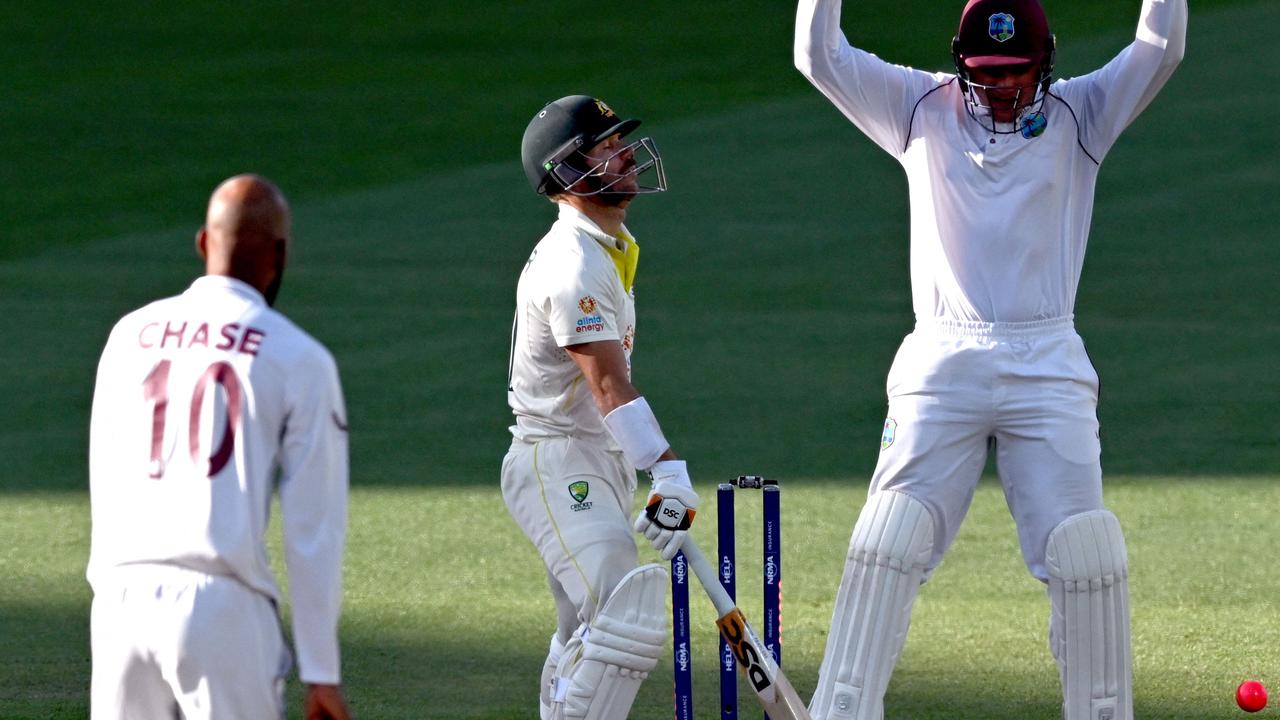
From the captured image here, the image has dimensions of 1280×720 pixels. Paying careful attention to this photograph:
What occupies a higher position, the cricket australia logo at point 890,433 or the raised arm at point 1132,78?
the raised arm at point 1132,78

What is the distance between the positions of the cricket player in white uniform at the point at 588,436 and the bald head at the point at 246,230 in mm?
1507

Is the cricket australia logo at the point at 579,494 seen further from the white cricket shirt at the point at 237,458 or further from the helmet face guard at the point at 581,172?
the white cricket shirt at the point at 237,458

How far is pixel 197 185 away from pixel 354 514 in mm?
8300

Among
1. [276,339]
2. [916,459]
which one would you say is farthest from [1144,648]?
[276,339]

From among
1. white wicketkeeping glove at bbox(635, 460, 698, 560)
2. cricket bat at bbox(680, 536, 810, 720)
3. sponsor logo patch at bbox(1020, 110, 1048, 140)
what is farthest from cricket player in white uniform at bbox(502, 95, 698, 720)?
sponsor logo patch at bbox(1020, 110, 1048, 140)

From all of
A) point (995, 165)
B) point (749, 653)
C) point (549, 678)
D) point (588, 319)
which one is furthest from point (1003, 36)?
point (549, 678)

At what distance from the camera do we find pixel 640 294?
1355cm

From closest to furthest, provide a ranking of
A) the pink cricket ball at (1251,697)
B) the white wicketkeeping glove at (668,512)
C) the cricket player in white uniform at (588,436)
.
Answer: the white wicketkeeping glove at (668,512), the cricket player in white uniform at (588,436), the pink cricket ball at (1251,697)

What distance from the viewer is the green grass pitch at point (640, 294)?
289 inches

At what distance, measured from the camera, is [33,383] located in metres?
11.7

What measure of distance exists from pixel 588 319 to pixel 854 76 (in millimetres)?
960

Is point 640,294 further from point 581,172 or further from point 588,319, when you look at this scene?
point 588,319

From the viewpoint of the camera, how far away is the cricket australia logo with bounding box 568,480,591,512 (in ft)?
17.4

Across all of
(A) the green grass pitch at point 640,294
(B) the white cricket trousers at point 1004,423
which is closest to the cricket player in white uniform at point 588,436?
(B) the white cricket trousers at point 1004,423
